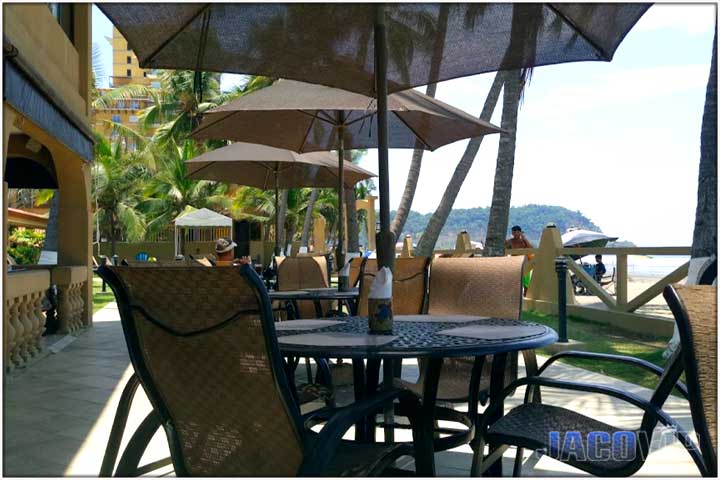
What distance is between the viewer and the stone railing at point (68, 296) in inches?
360

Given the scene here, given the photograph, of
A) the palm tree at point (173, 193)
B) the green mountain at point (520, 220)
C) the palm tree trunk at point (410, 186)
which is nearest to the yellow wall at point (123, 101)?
the palm tree at point (173, 193)

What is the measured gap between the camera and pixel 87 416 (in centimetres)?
462

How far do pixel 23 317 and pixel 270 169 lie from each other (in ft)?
14.0

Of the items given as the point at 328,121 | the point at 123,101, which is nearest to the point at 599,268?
the point at 328,121

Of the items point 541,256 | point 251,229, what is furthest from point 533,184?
point 541,256

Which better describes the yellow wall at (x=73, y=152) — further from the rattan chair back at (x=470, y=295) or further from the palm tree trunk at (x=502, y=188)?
the palm tree trunk at (x=502, y=188)

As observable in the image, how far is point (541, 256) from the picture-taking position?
1227 centimetres

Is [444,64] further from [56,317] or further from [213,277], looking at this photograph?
[56,317]

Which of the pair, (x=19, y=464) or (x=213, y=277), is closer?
(x=213, y=277)

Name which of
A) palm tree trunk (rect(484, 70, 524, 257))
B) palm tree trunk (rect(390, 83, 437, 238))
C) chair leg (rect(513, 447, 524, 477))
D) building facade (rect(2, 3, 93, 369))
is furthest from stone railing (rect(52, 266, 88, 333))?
chair leg (rect(513, 447, 524, 477))

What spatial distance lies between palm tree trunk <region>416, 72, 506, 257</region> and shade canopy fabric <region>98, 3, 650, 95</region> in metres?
8.66

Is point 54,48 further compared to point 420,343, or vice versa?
point 54,48

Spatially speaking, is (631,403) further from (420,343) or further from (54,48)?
(54,48)

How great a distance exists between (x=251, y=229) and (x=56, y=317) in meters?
29.3
